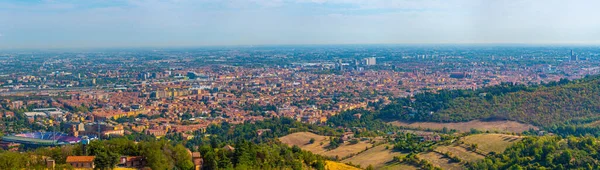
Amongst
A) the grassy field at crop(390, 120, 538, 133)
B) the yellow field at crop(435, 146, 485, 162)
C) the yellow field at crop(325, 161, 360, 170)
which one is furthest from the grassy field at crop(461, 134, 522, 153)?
the grassy field at crop(390, 120, 538, 133)

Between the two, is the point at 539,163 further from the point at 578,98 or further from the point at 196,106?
the point at 196,106

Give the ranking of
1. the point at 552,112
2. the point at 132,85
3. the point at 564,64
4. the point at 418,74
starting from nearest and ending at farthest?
the point at 552,112
the point at 132,85
the point at 418,74
the point at 564,64

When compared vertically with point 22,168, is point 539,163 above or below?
below

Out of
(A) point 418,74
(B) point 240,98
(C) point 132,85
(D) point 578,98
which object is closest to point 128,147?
(D) point 578,98

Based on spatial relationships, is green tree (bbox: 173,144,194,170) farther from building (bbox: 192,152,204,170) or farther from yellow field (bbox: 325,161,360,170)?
yellow field (bbox: 325,161,360,170)

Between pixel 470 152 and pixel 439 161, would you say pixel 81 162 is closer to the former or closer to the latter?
pixel 439 161

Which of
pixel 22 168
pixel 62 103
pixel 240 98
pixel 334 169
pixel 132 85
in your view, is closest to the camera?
pixel 22 168

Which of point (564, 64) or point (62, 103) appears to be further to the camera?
point (564, 64)
